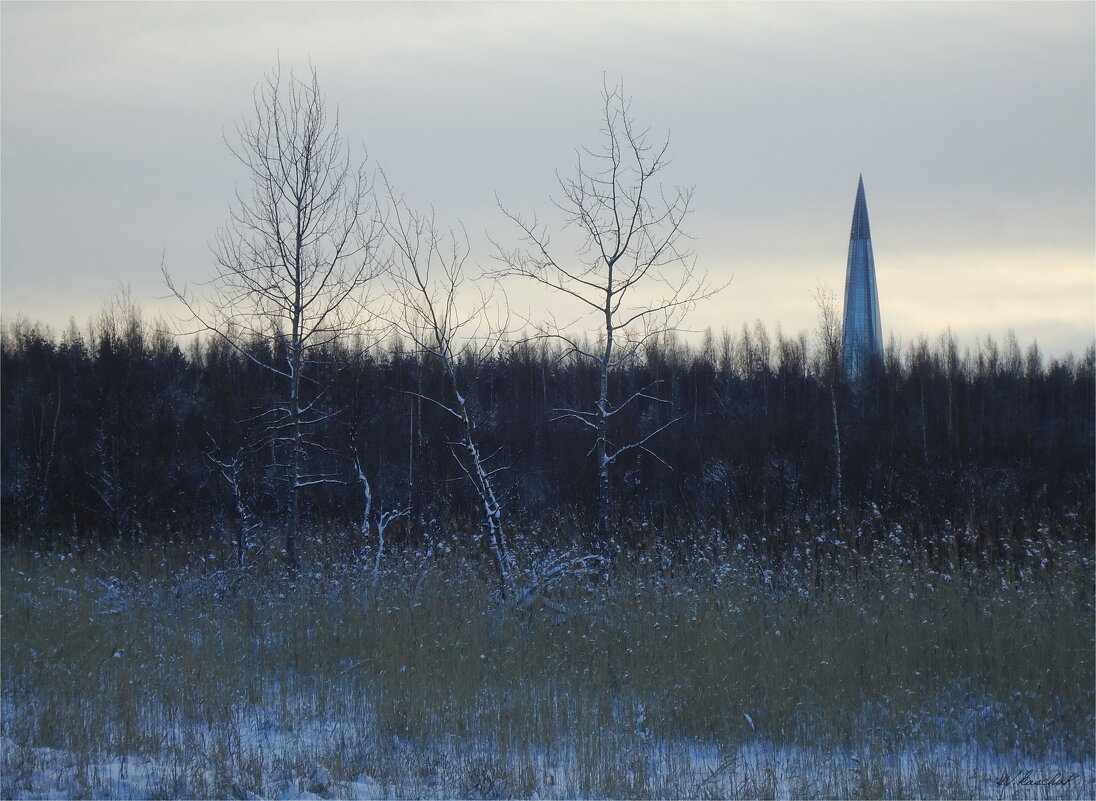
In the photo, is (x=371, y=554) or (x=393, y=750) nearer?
(x=393, y=750)

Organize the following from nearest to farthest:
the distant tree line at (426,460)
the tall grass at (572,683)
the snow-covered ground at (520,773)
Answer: the snow-covered ground at (520,773) → the tall grass at (572,683) → the distant tree line at (426,460)

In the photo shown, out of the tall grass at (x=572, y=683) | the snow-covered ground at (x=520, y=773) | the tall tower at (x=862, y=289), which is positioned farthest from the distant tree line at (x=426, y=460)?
the tall tower at (x=862, y=289)

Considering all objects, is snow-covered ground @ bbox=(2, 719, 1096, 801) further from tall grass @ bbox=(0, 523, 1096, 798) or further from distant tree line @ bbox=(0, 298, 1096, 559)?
distant tree line @ bbox=(0, 298, 1096, 559)

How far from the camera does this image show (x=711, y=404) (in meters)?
44.2

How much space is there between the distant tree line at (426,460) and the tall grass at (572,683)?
2165 mm

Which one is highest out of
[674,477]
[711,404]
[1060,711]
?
[711,404]

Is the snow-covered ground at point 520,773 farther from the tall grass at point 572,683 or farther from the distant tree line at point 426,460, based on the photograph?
the distant tree line at point 426,460

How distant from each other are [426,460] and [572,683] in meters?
19.1

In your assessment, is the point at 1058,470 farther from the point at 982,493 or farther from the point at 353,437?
the point at 353,437

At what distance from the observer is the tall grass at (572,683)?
5.02 metres

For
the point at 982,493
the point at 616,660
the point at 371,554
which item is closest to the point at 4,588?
the point at 371,554

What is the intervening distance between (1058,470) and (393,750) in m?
25.5

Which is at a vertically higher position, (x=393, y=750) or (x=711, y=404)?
(x=711, y=404)

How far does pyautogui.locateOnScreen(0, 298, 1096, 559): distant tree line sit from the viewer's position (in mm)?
13922
